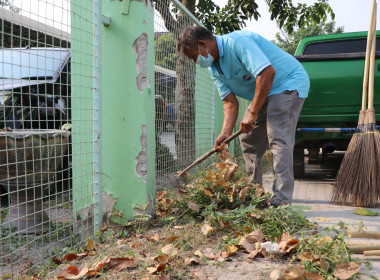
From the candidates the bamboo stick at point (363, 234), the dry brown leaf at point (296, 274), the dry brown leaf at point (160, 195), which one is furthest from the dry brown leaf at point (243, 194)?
the dry brown leaf at point (296, 274)

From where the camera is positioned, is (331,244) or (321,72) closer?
(331,244)

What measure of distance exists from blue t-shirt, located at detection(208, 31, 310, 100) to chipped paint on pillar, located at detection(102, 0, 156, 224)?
2.25 ft

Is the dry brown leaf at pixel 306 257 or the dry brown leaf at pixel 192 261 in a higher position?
the dry brown leaf at pixel 306 257

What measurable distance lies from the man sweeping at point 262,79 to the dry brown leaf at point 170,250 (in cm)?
116

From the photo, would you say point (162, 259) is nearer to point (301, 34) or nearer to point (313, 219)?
point (313, 219)

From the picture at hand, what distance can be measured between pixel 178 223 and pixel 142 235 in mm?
308

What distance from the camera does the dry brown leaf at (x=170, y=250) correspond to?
7.06 ft

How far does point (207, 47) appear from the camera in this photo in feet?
10.0

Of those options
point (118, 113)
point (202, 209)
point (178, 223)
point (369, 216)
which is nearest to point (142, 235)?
point (178, 223)

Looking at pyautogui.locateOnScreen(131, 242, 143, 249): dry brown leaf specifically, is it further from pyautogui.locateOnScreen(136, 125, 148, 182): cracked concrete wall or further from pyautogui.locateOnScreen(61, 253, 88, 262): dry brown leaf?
pyautogui.locateOnScreen(136, 125, 148, 182): cracked concrete wall

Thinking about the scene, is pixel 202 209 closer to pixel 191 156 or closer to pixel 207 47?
pixel 207 47

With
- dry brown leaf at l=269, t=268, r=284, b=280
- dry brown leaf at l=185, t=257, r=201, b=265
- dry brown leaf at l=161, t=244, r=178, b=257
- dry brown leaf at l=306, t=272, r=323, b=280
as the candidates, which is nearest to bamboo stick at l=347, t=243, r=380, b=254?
dry brown leaf at l=306, t=272, r=323, b=280

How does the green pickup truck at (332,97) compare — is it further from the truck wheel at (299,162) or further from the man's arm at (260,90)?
the man's arm at (260,90)

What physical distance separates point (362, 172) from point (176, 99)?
83.1 inches
